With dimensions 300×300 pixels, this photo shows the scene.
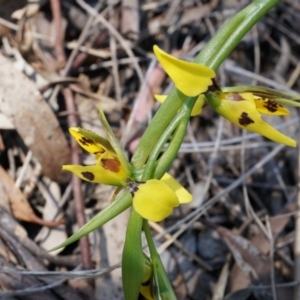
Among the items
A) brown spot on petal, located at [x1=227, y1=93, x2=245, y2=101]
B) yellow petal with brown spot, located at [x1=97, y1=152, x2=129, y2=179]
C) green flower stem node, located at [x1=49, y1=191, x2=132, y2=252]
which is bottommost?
green flower stem node, located at [x1=49, y1=191, x2=132, y2=252]

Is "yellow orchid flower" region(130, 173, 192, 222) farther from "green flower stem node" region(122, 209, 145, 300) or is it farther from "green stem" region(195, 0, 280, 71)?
"green stem" region(195, 0, 280, 71)

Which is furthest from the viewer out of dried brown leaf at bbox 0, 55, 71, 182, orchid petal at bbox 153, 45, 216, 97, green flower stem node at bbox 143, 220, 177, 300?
dried brown leaf at bbox 0, 55, 71, 182

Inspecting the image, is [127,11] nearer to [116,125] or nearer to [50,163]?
[116,125]

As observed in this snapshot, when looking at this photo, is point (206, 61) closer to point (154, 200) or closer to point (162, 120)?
point (162, 120)

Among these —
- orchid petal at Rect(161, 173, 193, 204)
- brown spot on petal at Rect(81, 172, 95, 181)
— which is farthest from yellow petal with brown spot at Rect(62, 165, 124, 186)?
orchid petal at Rect(161, 173, 193, 204)

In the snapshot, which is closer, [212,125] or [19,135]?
[19,135]

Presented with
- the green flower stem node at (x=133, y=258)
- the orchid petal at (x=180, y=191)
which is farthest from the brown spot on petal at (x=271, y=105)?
the green flower stem node at (x=133, y=258)

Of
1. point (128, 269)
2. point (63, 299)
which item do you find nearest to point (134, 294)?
point (128, 269)
